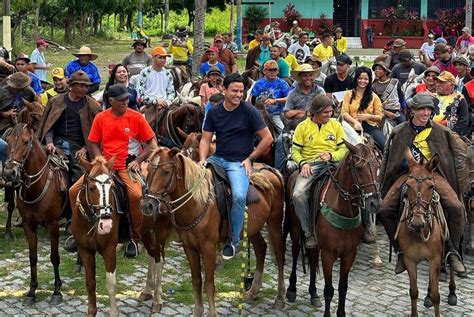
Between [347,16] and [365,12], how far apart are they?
6.51ft

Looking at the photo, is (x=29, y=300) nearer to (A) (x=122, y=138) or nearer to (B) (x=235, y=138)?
(A) (x=122, y=138)

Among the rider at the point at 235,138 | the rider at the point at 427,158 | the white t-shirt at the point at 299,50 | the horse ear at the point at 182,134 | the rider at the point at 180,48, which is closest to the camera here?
the rider at the point at 235,138

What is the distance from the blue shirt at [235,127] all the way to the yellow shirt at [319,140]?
68cm

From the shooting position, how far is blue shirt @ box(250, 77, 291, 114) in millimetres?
13648

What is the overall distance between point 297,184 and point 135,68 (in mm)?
9291

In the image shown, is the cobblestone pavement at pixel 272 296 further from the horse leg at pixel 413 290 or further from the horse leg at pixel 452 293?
the horse leg at pixel 413 290

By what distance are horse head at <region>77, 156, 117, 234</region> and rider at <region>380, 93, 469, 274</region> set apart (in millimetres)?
3511

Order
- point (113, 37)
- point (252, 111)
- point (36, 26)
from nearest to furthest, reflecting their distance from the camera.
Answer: point (252, 111), point (36, 26), point (113, 37)

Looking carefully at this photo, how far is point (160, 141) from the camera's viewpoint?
46.9ft

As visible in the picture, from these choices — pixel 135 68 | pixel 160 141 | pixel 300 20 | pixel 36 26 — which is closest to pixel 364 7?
pixel 300 20

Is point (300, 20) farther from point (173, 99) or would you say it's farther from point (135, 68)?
point (173, 99)

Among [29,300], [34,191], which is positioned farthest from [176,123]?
[29,300]

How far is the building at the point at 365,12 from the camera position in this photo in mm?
49281

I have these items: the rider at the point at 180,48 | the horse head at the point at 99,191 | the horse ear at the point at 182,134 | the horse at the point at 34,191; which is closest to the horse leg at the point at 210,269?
the horse head at the point at 99,191
